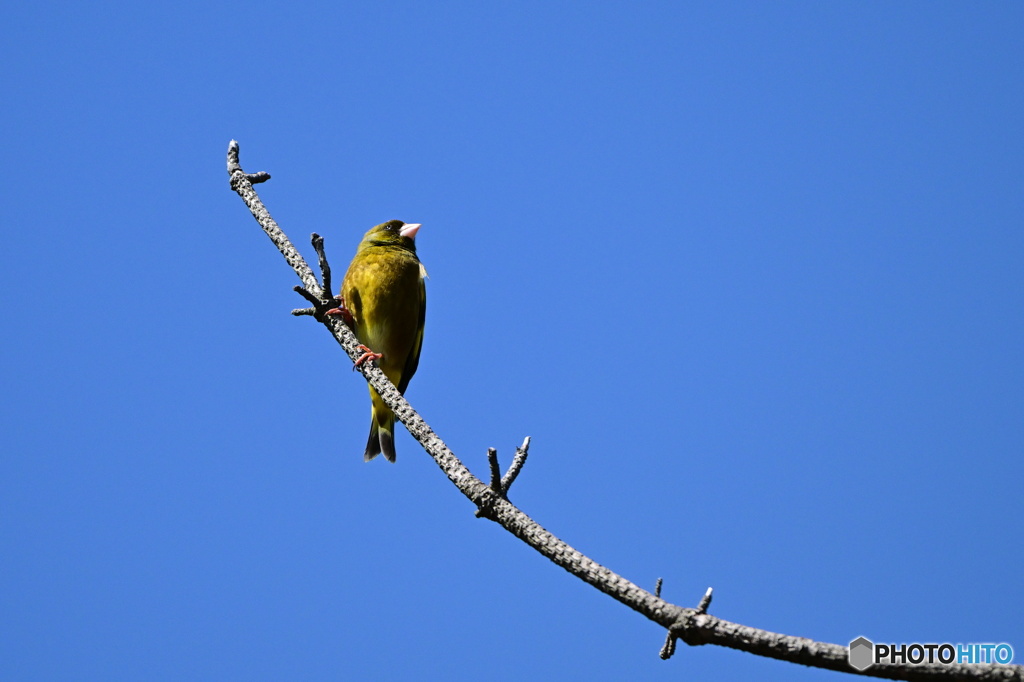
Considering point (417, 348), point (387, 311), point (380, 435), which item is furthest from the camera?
point (417, 348)

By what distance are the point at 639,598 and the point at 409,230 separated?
14.7 feet

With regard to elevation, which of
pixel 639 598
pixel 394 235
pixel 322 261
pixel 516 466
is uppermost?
pixel 394 235

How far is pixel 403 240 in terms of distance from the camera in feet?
20.5

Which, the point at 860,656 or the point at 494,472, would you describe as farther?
the point at 494,472

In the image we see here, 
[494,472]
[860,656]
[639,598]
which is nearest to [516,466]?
[494,472]

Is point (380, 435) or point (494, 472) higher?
point (380, 435)

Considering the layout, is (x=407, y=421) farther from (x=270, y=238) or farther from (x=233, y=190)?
(x=233, y=190)

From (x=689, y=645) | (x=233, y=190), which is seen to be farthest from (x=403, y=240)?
(x=689, y=645)

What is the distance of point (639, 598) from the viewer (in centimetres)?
224

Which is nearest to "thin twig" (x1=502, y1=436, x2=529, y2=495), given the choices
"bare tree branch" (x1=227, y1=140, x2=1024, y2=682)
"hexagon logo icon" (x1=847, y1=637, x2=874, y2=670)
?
"bare tree branch" (x1=227, y1=140, x2=1024, y2=682)

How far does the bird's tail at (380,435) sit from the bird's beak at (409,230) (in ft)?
4.27

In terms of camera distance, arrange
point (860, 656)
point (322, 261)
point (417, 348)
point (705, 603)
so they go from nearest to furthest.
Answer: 1. point (860, 656)
2. point (705, 603)
3. point (322, 261)
4. point (417, 348)

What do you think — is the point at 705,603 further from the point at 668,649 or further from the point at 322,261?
the point at 322,261

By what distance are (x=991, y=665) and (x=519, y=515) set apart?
128 centimetres
